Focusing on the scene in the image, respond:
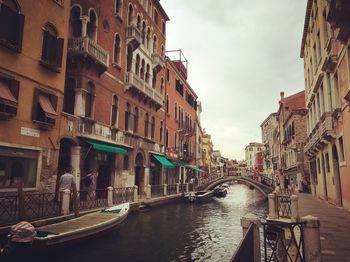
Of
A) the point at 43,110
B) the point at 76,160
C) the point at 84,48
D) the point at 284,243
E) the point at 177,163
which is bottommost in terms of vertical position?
the point at 284,243

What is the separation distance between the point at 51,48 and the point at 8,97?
325cm

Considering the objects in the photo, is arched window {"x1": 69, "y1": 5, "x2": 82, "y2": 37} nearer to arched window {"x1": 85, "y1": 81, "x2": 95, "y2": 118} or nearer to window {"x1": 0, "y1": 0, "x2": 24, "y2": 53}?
arched window {"x1": 85, "y1": 81, "x2": 95, "y2": 118}

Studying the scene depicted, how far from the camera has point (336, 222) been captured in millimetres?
9094

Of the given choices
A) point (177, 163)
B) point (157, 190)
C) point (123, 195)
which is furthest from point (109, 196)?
point (177, 163)

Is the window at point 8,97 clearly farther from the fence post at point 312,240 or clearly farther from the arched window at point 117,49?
the fence post at point 312,240

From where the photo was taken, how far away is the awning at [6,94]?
31.4 ft

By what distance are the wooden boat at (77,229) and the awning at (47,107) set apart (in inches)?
163

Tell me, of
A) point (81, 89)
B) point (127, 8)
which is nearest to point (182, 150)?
point (127, 8)

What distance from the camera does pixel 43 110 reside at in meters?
11.2

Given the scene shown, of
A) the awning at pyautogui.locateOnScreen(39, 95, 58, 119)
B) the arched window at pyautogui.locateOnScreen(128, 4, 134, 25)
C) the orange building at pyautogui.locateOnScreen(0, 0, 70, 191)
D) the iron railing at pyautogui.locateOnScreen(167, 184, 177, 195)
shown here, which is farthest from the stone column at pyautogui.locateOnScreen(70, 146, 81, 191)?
the iron railing at pyautogui.locateOnScreen(167, 184, 177, 195)

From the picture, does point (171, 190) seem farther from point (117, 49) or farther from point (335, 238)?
point (335, 238)

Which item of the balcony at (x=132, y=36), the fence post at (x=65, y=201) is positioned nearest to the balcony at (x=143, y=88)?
the balcony at (x=132, y=36)

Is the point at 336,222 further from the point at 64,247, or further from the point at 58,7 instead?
the point at 58,7

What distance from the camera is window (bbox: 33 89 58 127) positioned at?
36.5 ft
